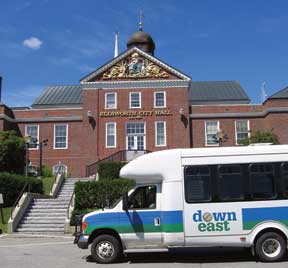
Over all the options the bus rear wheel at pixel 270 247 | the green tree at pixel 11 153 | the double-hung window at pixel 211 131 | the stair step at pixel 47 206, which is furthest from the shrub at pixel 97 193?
the double-hung window at pixel 211 131

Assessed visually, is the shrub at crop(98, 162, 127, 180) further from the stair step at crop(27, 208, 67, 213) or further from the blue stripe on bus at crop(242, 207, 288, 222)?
the blue stripe on bus at crop(242, 207, 288, 222)

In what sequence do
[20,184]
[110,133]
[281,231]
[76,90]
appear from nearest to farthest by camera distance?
[281,231]
[20,184]
[110,133]
[76,90]

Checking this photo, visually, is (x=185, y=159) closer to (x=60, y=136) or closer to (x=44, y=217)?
(x=44, y=217)

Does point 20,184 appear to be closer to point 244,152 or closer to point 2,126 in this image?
point 2,126

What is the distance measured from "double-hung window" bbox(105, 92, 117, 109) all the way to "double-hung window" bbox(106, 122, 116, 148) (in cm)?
175

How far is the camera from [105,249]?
440 inches

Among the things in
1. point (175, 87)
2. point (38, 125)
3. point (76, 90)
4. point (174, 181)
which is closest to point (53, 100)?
point (76, 90)

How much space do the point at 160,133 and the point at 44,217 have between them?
61.6ft

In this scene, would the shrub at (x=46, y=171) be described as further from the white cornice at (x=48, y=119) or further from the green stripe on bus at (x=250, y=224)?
the green stripe on bus at (x=250, y=224)

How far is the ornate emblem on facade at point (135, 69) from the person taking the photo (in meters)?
39.3

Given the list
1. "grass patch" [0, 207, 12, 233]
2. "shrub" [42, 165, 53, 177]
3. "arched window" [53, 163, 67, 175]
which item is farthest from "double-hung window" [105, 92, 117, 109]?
"grass patch" [0, 207, 12, 233]

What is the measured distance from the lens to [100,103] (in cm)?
3931

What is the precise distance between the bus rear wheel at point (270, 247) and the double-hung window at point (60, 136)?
31.3 m

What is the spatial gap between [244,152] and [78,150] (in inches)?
1189
